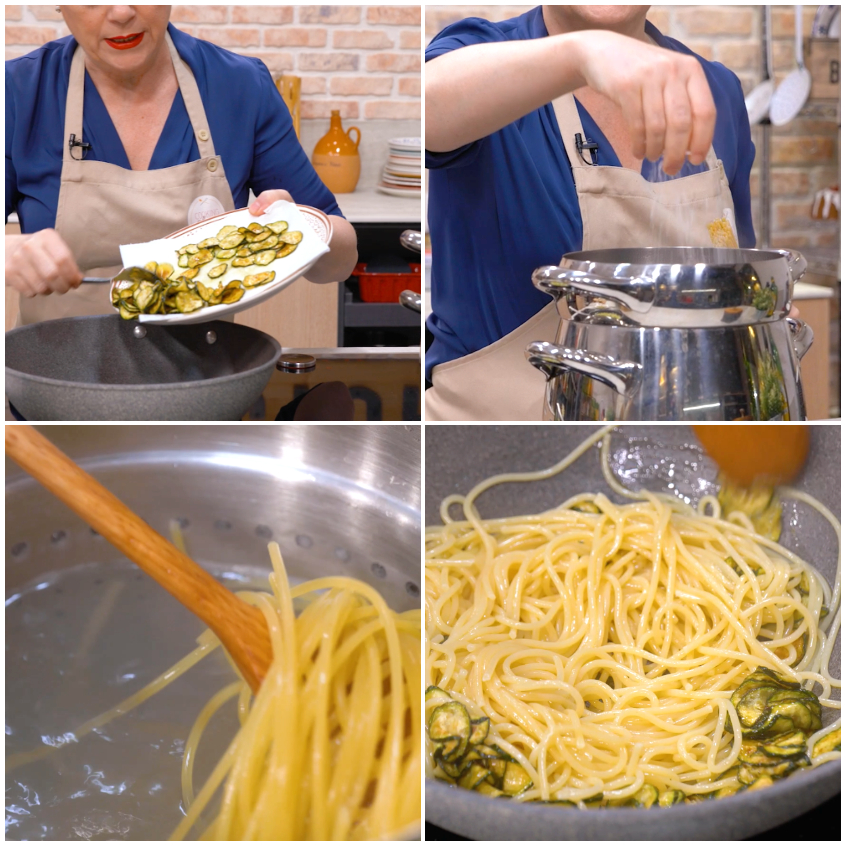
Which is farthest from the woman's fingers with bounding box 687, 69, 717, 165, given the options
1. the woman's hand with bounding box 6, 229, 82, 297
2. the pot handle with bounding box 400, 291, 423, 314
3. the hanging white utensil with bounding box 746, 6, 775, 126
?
A: the hanging white utensil with bounding box 746, 6, 775, 126

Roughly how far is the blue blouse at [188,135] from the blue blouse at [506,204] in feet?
0.71

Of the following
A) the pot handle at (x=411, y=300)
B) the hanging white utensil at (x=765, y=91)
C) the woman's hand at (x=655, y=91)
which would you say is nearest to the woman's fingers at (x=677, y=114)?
the woman's hand at (x=655, y=91)

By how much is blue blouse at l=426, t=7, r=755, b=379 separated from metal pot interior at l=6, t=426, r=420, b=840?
9 centimetres

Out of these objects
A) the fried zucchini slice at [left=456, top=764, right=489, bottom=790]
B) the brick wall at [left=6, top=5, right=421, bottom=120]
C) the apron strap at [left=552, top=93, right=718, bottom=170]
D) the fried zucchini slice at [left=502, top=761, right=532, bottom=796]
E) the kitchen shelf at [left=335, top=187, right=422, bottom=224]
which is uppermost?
the brick wall at [left=6, top=5, right=421, bottom=120]

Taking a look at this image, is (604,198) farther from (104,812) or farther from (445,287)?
(104,812)

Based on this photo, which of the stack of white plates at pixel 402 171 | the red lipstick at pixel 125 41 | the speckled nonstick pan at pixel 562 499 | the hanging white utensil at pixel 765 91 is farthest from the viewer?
the hanging white utensil at pixel 765 91

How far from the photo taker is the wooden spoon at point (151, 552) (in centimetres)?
42

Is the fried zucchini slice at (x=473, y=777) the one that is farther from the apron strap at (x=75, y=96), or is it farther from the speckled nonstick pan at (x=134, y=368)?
the apron strap at (x=75, y=96)

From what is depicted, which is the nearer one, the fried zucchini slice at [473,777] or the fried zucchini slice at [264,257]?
the fried zucchini slice at [473,777]

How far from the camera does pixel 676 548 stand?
22.1 inches

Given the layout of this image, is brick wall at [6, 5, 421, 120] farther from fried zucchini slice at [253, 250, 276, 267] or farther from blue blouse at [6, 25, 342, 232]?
fried zucchini slice at [253, 250, 276, 267]

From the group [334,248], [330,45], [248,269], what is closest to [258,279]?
[248,269]

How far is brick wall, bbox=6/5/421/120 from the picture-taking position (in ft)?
2.98

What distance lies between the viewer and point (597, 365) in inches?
14.2
